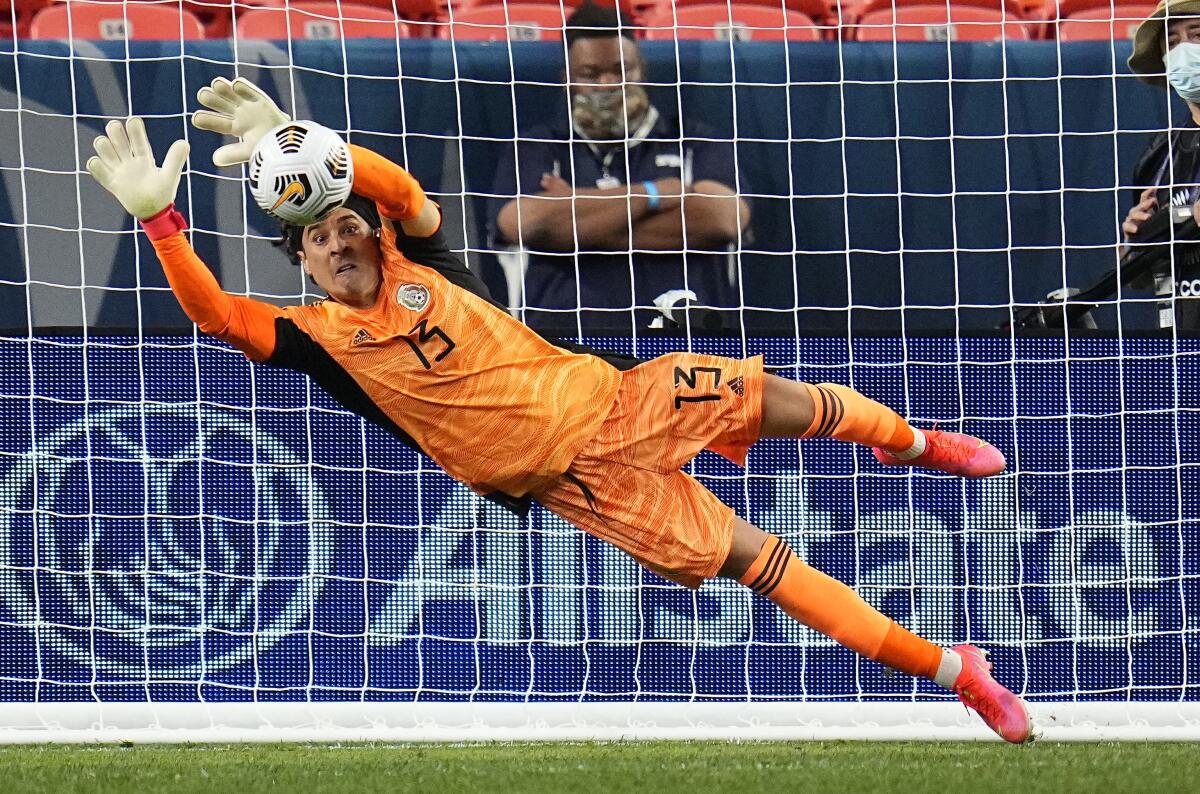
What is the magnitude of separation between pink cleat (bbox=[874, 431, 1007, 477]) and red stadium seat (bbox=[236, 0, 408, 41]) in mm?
2813

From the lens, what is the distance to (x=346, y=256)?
4848mm

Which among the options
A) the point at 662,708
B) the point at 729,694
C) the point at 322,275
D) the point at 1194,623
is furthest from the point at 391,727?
the point at 1194,623

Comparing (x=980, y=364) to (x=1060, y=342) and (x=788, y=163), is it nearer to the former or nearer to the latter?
(x=1060, y=342)

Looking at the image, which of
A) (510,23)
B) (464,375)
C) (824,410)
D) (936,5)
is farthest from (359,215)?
(936,5)

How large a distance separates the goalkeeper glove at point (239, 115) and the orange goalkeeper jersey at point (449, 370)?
0.40 metres

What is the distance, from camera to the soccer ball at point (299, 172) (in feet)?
14.6

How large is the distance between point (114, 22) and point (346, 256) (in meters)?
3.12

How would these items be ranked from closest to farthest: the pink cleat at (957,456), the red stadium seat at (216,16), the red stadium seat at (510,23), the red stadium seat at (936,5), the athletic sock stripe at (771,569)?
the athletic sock stripe at (771,569), the pink cleat at (957,456), the red stadium seat at (510,23), the red stadium seat at (216,16), the red stadium seat at (936,5)

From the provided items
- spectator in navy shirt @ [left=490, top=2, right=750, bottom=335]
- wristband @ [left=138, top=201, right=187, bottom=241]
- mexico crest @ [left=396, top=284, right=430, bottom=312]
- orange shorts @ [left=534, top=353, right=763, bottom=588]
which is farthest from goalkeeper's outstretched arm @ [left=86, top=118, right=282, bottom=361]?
spectator in navy shirt @ [left=490, top=2, right=750, bottom=335]

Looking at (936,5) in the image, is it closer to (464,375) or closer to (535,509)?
(535,509)

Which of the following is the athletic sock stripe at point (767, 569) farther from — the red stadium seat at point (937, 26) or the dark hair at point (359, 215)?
the red stadium seat at point (937, 26)

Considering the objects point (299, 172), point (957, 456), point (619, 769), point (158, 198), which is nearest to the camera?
point (299, 172)

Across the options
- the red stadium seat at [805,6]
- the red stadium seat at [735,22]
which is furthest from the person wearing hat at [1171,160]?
the red stadium seat at [805,6]

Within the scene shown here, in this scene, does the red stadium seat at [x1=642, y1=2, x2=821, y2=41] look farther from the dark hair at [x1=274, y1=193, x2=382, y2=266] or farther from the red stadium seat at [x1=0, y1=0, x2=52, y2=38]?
the red stadium seat at [x1=0, y1=0, x2=52, y2=38]
